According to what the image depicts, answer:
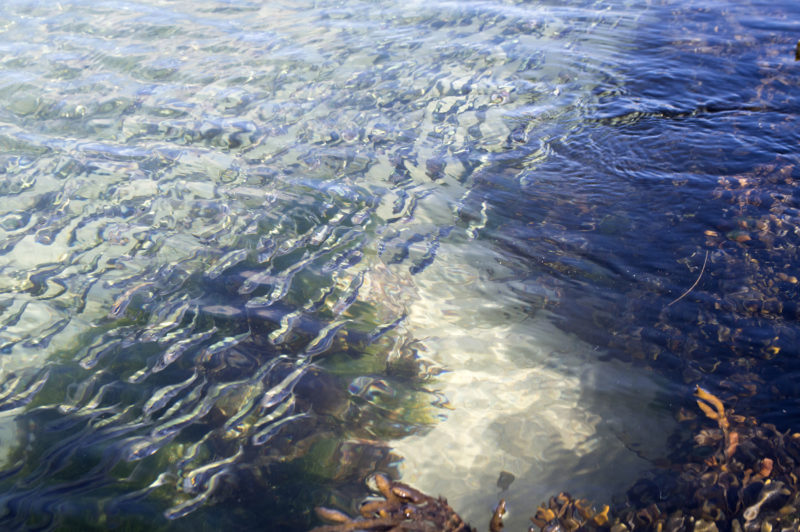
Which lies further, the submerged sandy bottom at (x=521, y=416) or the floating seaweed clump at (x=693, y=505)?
the submerged sandy bottom at (x=521, y=416)

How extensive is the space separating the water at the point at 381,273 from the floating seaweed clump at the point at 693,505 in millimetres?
93

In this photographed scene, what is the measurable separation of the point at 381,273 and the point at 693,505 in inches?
78.0

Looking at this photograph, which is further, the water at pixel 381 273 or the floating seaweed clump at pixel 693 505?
the water at pixel 381 273

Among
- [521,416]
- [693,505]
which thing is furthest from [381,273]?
[693,505]

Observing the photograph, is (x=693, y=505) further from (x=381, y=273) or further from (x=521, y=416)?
(x=381, y=273)

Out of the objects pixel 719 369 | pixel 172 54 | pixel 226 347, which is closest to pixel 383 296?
pixel 226 347

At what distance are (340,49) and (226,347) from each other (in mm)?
4724

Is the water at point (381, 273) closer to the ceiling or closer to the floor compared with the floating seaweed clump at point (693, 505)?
closer to the ceiling

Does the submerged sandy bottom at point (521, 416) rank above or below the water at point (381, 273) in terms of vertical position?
below

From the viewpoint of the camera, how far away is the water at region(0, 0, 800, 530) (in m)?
2.33

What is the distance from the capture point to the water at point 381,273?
2334 mm

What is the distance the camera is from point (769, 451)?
2.21 m

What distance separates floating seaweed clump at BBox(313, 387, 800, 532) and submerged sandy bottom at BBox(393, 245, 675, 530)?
9 cm

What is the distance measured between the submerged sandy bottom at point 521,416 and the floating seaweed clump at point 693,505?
9cm
